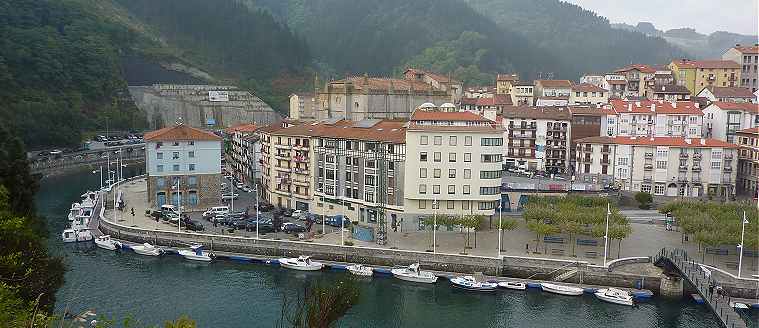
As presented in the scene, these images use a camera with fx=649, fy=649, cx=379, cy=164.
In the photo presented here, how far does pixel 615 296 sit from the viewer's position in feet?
113

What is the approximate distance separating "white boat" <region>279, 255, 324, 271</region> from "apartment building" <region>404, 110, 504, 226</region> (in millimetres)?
9087

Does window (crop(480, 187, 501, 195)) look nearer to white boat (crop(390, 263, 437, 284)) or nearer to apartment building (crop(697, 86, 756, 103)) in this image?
white boat (crop(390, 263, 437, 284))

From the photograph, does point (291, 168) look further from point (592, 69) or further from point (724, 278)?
point (592, 69)

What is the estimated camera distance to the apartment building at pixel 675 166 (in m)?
58.3

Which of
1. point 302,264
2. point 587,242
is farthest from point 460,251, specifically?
point 302,264

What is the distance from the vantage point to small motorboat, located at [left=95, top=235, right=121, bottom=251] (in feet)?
143

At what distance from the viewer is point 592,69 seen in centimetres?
19388

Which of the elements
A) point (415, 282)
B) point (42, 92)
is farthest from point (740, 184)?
point (42, 92)

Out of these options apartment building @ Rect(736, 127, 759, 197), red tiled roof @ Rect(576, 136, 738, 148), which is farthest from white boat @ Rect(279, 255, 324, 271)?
apartment building @ Rect(736, 127, 759, 197)

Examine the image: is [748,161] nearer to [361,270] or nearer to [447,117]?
[447,117]

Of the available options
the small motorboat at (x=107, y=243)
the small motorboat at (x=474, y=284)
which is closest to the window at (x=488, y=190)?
the small motorboat at (x=474, y=284)

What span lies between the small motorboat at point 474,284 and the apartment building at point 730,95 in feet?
185

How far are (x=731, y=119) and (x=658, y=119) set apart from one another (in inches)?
303

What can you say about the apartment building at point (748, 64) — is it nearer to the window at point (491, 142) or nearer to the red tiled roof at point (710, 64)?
the red tiled roof at point (710, 64)
